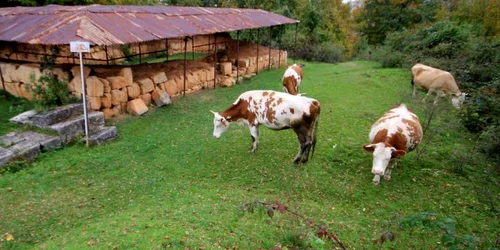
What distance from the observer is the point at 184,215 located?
5133mm

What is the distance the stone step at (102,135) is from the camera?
7.99m

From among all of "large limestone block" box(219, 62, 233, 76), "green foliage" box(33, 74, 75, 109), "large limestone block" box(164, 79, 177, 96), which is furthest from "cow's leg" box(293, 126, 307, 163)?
"large limestone block" box(219, 62, 233, 76)

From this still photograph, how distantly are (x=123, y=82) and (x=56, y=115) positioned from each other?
2.31m

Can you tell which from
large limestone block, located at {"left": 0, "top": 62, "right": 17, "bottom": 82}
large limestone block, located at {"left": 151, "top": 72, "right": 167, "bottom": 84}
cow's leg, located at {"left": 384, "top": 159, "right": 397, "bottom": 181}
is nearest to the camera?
cow's leg, located at {"left": 384, "top": 159, "right": 397, "bottom": 181}

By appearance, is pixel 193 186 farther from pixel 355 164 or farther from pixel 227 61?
pixel 227 61

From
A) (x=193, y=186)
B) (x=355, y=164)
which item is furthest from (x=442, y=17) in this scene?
(x=193, y=186)

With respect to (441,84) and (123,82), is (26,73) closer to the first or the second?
(123,82)

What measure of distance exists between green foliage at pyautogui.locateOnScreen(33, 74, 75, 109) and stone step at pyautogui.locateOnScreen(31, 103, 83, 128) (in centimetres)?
50

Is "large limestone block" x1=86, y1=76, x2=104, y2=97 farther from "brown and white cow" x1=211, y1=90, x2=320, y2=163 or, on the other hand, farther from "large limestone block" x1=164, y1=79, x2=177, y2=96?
"brown and white cow" x1=211, y1=90, x2=320, y2=163

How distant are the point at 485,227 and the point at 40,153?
29.6 ft

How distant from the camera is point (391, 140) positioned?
6.02 m

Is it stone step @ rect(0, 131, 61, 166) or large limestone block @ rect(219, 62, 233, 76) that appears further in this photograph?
large limestone block @ rect(219, 62, 233, 76)

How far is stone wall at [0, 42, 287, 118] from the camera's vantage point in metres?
9.56

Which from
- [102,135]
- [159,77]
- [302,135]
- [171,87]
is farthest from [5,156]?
[302,135]
